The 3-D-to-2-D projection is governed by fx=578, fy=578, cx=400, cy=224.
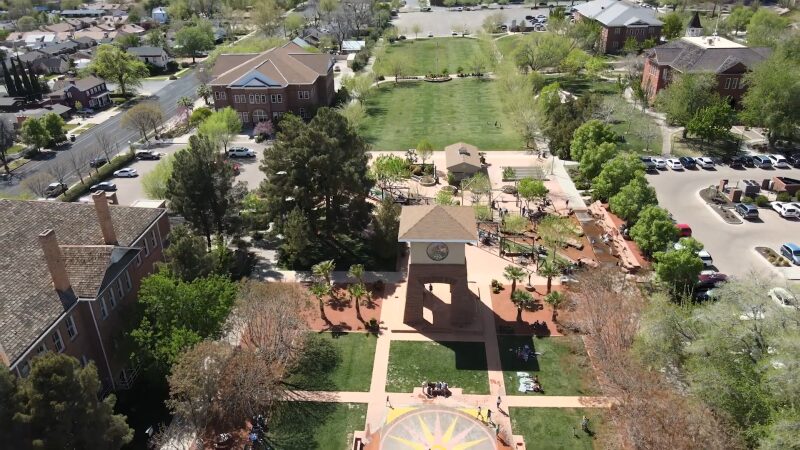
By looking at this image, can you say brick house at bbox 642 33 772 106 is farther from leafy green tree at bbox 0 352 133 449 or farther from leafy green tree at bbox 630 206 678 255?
leafy green tree at bbox 0 352 133 449

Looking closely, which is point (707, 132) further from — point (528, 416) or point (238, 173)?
point (238, 173)

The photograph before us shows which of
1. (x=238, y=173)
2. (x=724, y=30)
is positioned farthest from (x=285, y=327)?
(x=724, y=30)

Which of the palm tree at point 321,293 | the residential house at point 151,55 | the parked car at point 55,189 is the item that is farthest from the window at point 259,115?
the residential house at point 151,55

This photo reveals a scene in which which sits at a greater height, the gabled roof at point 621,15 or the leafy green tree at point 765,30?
the gabled roof at point 621,15

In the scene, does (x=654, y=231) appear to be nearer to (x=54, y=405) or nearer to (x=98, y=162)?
(x=54, y=405)

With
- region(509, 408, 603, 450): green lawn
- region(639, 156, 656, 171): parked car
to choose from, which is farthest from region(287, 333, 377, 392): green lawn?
region(639, 156, 656, 171): parked car

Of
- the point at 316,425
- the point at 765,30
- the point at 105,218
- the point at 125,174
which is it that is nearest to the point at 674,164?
the point at 316,425

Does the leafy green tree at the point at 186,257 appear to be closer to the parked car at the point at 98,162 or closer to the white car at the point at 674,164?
the parked car at the point at 98,162
